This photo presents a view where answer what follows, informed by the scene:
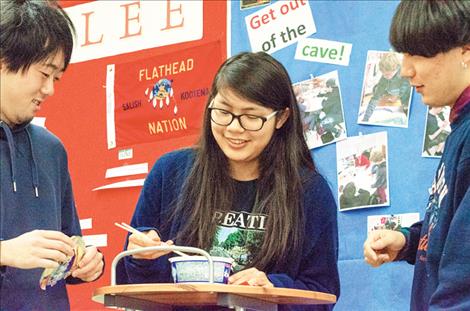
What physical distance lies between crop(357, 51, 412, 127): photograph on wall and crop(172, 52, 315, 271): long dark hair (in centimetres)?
53

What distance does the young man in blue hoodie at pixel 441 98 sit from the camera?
1508mm

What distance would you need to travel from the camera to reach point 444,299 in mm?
1422

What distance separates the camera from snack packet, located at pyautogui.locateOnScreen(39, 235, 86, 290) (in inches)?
59.9

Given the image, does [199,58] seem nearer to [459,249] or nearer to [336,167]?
[336,167]

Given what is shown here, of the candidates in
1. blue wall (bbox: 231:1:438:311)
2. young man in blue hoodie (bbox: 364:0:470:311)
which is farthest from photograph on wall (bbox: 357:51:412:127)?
young man in blue hoodie (bbox: 364:0:470:311)

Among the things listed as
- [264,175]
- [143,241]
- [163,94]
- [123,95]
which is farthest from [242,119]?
[123,95]

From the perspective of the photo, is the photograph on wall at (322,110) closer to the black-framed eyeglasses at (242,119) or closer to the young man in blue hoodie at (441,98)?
the black-framed eyeglasses at (242,119)

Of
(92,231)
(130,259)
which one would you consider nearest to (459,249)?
(130,259)

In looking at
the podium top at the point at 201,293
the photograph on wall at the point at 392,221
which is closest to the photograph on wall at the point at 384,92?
the photograph on wall at the point at 392,221

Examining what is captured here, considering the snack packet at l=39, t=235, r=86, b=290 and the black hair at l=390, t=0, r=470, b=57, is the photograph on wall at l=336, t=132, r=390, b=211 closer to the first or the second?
the black hair at l=390, t=0, r=470, b=57

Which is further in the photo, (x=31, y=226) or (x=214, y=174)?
(x=214, y=174)

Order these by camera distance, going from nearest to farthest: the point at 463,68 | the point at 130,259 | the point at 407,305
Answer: the point at 463,68
the point at 130,259
the point at 407,305

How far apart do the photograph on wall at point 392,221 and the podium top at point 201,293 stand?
80 cm

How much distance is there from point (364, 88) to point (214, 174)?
2.47 feet
